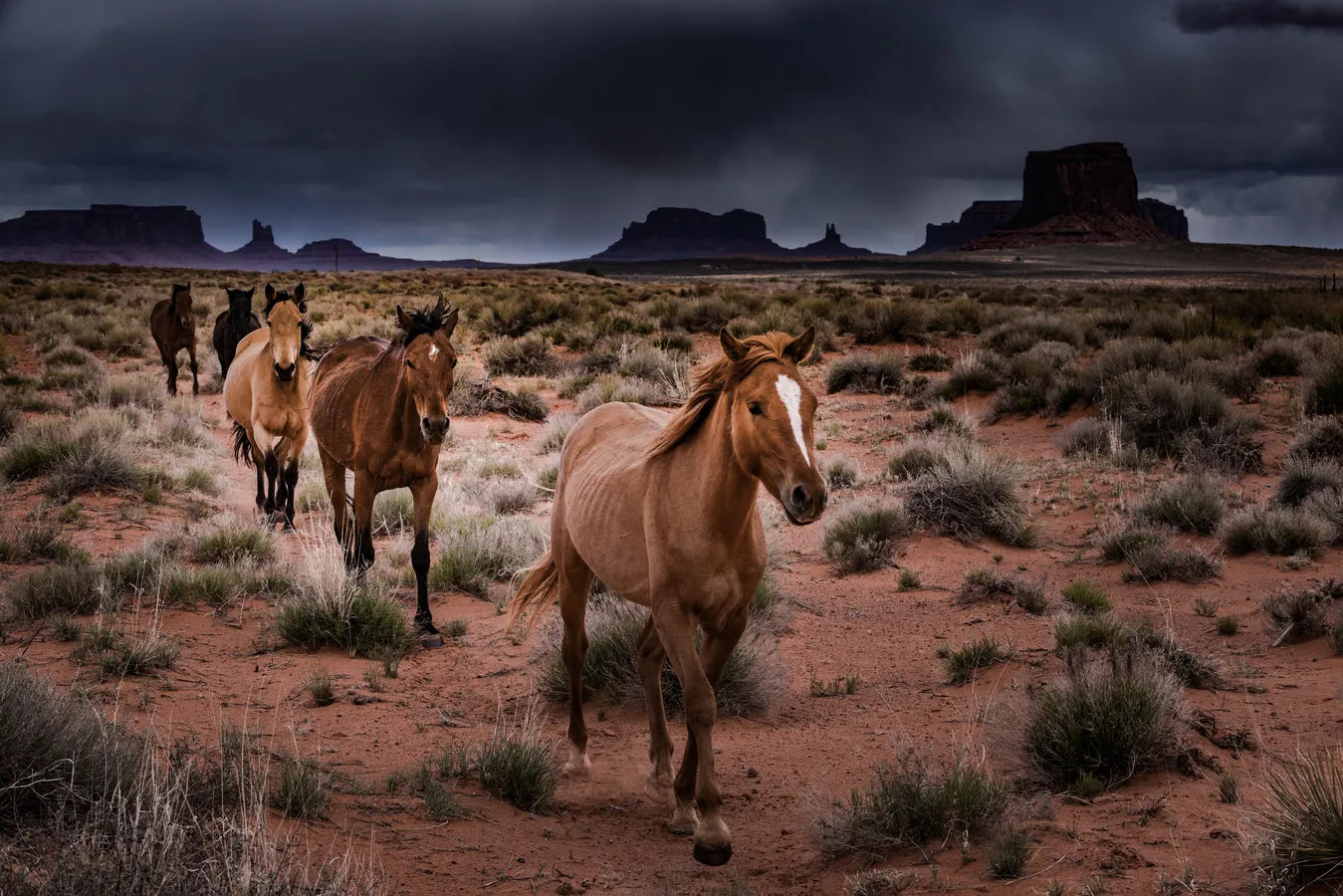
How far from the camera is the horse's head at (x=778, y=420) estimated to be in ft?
11.8

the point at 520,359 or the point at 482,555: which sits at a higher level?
the point at 520,359

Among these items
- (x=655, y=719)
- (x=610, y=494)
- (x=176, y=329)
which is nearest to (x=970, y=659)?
(x=655, y=719)

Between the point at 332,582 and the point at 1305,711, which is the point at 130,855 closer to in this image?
the point at 332,582

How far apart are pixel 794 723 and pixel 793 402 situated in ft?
10.1

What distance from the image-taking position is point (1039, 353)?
18828mm

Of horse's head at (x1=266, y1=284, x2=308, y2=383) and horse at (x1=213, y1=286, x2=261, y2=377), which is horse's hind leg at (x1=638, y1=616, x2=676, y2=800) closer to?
horse's head at (x1=266, y1=284, x2=308, y2=383)

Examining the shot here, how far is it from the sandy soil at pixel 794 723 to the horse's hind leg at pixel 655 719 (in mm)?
126

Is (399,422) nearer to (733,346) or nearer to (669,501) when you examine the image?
(669,501)

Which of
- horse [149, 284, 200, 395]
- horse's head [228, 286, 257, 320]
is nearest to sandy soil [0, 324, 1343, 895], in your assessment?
horse's head [228, 286, 257, 320]

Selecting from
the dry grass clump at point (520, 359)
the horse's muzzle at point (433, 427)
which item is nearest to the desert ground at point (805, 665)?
the horse's muzzle at point (433, 427)

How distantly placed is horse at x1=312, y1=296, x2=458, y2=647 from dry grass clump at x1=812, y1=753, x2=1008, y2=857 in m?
3.91

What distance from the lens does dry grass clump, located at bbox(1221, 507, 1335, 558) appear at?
341 inches

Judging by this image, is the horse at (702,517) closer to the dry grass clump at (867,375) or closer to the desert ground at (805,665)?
the desert ground at (805,665)

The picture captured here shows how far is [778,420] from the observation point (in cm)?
377
